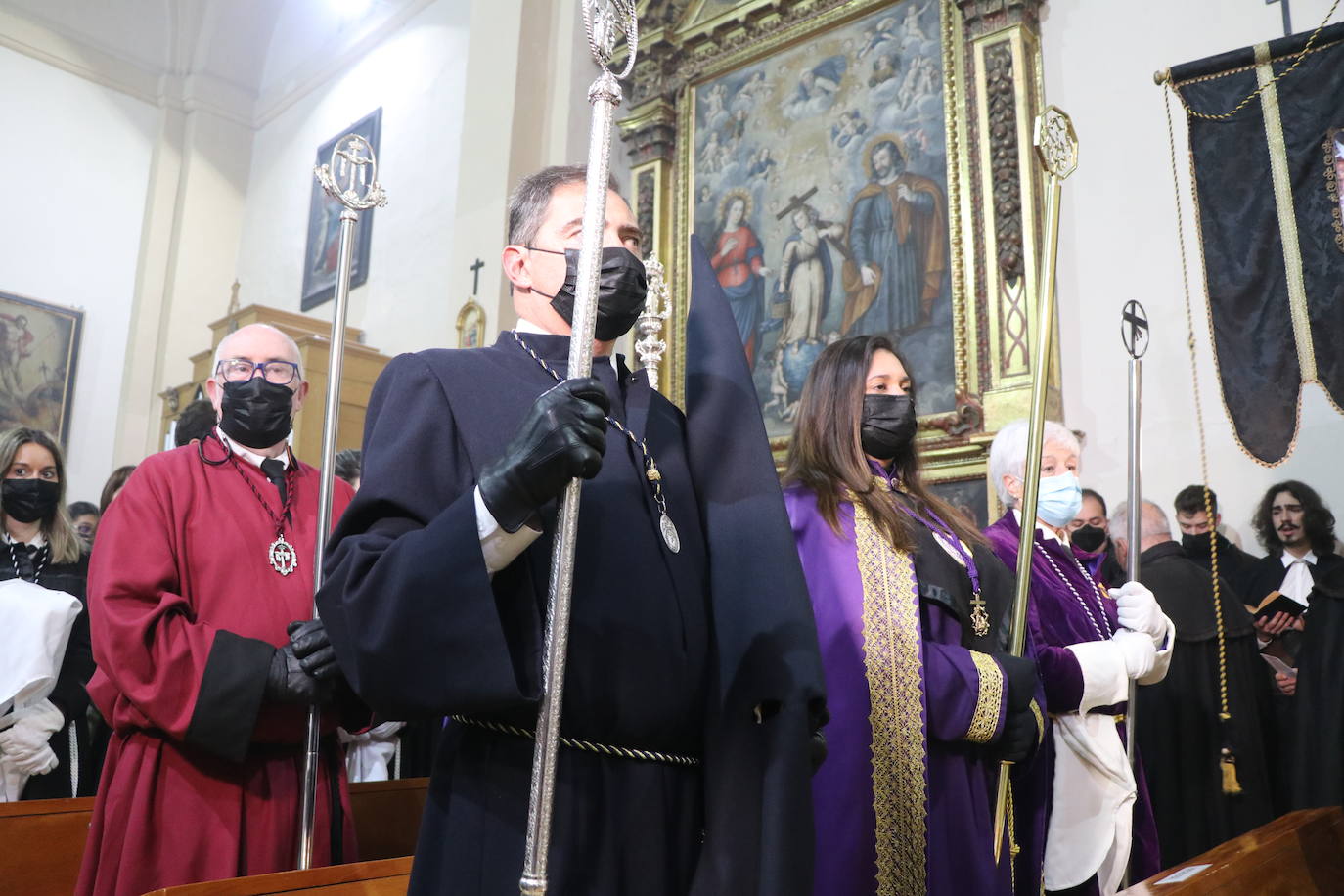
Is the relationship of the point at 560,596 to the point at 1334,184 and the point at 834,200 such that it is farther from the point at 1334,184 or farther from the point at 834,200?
the point at 834,200

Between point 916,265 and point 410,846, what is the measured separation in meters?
5.14

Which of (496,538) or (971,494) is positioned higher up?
(971,494)

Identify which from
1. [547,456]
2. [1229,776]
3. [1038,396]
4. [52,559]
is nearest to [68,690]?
[52,559]

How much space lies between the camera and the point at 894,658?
246 centimetres

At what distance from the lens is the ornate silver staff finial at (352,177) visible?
3096 mm

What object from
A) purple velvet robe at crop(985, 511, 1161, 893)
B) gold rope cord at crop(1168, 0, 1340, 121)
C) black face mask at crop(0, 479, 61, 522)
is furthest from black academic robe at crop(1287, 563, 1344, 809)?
black face mask at crop(0, 479, 61, 522)

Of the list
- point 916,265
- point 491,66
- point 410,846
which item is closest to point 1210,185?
point 916,265

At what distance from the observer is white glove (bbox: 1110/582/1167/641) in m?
3.55

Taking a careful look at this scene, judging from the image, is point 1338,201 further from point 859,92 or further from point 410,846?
point 410,846

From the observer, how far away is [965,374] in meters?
6.61

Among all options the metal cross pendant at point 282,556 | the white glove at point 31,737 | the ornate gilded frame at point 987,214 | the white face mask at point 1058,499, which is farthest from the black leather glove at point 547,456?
the ornate gilded frame at point 987,214

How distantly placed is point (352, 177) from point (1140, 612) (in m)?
2.73

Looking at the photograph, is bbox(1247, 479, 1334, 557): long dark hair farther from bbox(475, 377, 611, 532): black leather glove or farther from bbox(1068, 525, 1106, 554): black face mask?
bbox(475, 377, 611, 532): black leather glove

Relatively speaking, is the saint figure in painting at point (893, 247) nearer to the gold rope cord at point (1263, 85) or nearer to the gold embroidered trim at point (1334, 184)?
the gold rope cord at point (1263, 85)
